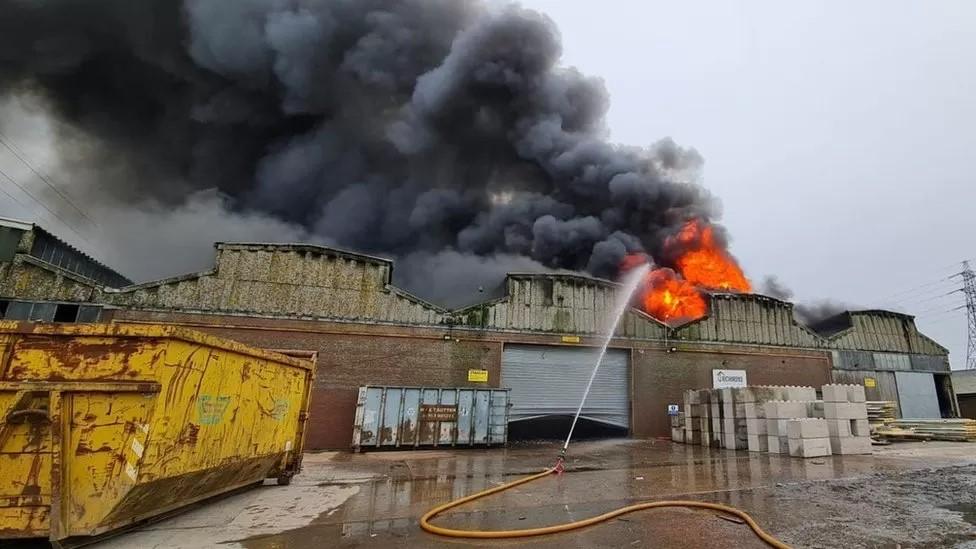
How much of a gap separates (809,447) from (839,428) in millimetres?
1485

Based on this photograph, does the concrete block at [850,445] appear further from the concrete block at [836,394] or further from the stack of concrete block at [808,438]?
the concrete block at [836,394]

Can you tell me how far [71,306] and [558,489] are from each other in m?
15.6

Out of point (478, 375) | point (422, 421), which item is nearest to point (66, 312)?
point (422, 421)

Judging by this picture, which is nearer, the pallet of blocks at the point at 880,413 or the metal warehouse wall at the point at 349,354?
the metal warehouse wall at the point at 349,354

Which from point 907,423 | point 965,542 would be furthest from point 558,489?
point 907,423

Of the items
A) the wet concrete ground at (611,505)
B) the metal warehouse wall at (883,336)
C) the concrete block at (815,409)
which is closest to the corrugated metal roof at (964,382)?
the metal warehouse wall at (883,336)

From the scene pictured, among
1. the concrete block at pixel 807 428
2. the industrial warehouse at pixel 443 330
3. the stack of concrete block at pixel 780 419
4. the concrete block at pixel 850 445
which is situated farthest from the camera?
the industrial warehouse at pixel 443 330

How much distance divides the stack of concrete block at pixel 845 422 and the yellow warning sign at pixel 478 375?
35.1 feet

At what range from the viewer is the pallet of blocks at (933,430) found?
16.4m

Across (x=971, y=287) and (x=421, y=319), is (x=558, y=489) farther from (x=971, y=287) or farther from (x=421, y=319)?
(x=971, y=287)

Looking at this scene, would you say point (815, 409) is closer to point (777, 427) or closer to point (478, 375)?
point (777, 427)

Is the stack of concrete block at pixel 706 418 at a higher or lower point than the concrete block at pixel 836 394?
lower

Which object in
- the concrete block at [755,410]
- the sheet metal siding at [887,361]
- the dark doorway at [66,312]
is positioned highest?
the sheet metal siding at [887,361]

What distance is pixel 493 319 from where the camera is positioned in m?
17.3
